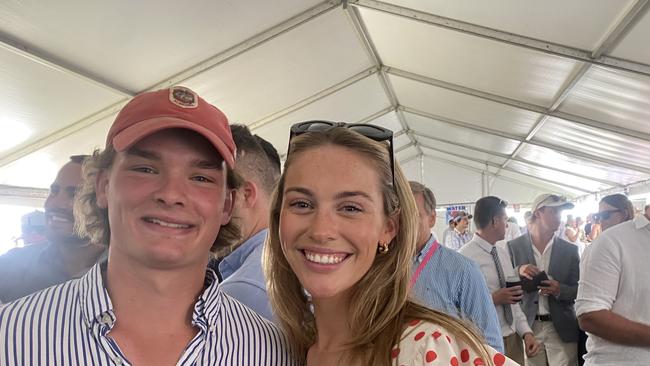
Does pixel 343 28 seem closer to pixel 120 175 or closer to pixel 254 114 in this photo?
pixel 254 114

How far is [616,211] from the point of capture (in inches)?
167

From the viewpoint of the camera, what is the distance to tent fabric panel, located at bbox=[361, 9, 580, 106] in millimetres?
5223

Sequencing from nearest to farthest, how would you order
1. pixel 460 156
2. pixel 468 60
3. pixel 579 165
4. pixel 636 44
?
pixel 636 44
pixel 468 60
pixel 579 165
pixel 460 156

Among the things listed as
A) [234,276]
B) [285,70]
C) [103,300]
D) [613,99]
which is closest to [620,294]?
[234,276]

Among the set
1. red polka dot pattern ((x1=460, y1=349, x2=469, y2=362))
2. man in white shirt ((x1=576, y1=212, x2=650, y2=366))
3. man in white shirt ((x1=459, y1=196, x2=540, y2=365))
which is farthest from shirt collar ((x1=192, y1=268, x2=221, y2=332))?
man in white shirt ((x1=459, y1=196, x2=540, y2=365))

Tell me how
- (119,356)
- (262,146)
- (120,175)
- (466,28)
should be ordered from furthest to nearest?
Result: (466,28) → (262,146) → (120,175) → (119,356)

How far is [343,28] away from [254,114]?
6.33 ft

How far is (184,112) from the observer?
3.99ft

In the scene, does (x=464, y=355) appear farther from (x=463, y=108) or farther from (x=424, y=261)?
(x=463, y=108)

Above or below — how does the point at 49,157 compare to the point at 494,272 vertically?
above

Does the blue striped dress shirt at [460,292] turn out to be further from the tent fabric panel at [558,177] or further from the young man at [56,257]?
the tent fabric panel at [558,177]

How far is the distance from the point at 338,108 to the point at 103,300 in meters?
7.25

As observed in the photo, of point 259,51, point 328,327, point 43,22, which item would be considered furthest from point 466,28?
point 328,327

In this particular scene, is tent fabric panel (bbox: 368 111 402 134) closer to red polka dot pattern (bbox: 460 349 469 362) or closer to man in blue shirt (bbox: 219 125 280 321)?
man in blue shirt (bbox: 219 125 280 321)
